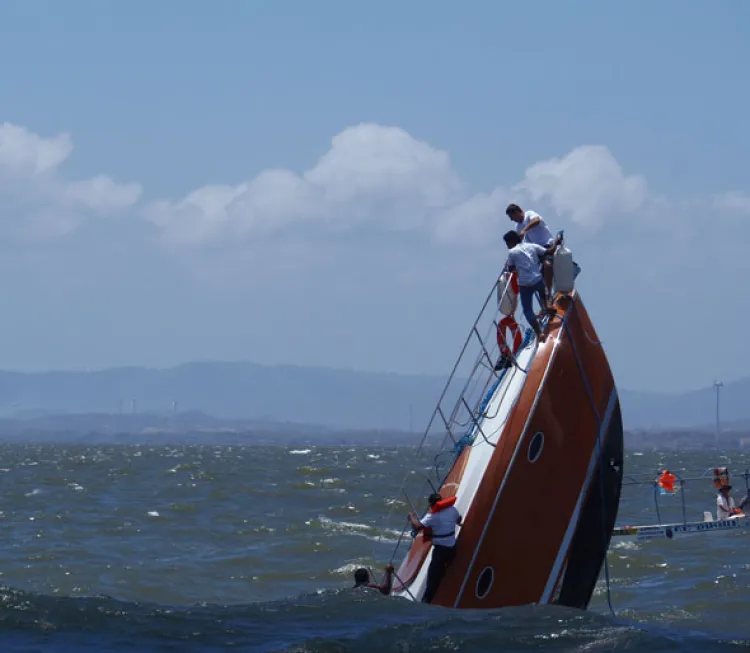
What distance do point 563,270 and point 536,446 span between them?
6.46 ft

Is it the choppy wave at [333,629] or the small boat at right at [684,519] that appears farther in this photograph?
the small boat at right at [684,519]

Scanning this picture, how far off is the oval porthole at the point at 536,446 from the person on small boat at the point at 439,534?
91cm

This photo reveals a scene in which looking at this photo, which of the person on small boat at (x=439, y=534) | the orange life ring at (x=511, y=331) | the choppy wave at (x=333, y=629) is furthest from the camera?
the orange life ring at (x=511, y=331)

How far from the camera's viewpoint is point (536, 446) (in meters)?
13.6

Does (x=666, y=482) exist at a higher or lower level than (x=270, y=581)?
higher

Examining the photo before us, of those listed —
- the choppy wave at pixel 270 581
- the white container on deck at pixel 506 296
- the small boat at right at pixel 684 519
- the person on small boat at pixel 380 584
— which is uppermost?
the white container on deck at pixel 506 296

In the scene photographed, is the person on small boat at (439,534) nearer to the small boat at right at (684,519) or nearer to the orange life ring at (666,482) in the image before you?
the small boat at right at (684,519)

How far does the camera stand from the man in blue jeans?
1414 cm

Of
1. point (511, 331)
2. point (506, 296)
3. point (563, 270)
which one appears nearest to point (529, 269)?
point (563, 270)

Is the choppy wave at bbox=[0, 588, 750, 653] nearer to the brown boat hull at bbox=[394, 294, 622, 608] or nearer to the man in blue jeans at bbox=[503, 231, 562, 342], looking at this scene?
the brown boat hull at bbox=[394, 294, 622, 608]

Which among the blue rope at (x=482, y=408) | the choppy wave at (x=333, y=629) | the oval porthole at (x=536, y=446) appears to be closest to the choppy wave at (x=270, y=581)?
the choppy wave at (x=333, y=629)

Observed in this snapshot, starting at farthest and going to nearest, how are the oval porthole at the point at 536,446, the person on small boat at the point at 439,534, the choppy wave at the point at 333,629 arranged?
the oval porthole at the point at 536,446
the person on small boat at the point at 439,534
the choppy wave at the point at 333,629

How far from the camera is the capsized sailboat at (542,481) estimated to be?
13.4m

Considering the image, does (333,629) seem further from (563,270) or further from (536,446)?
(563,270)
